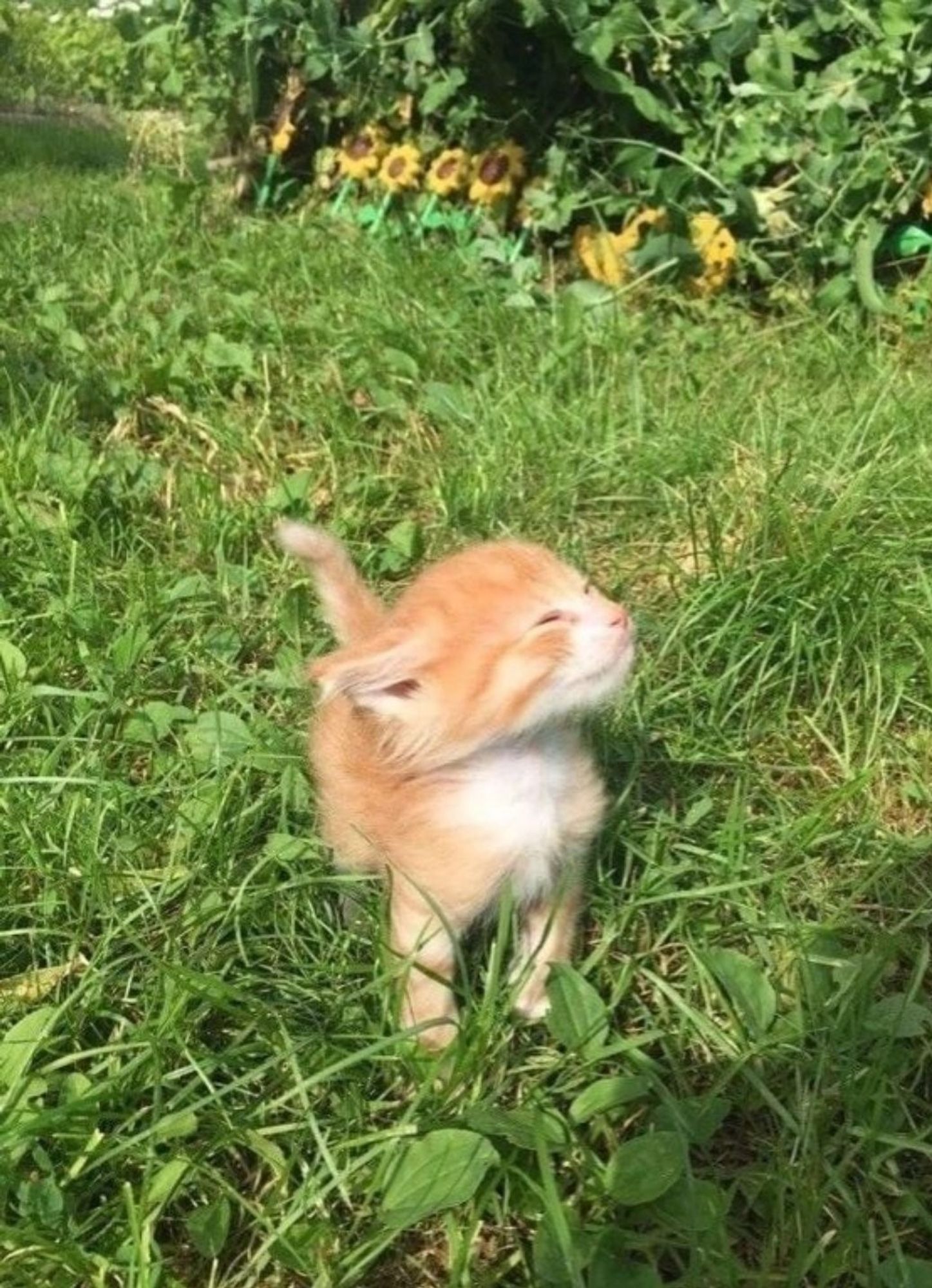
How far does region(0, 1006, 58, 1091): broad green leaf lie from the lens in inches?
65.3

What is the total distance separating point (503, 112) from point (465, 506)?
2.00 metres

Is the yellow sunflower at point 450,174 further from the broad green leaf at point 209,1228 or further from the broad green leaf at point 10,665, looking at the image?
the broad green leaf at point 209,1228

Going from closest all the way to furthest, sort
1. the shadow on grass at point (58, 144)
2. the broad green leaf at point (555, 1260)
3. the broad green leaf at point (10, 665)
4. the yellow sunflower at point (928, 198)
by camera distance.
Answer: the broad green leaf at point (555, 1260) < the broad green leaf at point (10, 665) < the yellow sunflower at point (928, 198) < the shadow on grass at point (58, 144)

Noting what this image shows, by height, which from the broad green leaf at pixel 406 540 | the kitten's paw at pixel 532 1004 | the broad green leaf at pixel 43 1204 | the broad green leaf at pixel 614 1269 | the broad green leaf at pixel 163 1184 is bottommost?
the kitten's paw at pixel 532 1004

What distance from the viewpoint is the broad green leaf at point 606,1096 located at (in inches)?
65.7

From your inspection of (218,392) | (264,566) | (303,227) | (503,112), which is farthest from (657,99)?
(264,566)

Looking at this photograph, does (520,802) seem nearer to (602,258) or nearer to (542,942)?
(542,942)

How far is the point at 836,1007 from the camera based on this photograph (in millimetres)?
1811

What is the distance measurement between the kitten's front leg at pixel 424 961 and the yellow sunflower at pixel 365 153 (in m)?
3.23

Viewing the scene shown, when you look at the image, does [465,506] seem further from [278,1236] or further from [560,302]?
[278,1236]

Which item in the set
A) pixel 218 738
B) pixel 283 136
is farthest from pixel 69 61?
pixel 218 738

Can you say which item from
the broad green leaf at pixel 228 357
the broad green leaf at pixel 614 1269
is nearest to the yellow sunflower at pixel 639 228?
the broad green leaf at pixel 228 357

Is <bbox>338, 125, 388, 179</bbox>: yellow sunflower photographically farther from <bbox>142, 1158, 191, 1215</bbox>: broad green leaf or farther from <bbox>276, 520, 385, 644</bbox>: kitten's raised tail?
<bbox>142, 1158, 191, 1215</bbox>: broad green leaf

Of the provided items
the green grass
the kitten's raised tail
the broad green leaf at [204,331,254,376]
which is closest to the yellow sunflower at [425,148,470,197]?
the green grass
